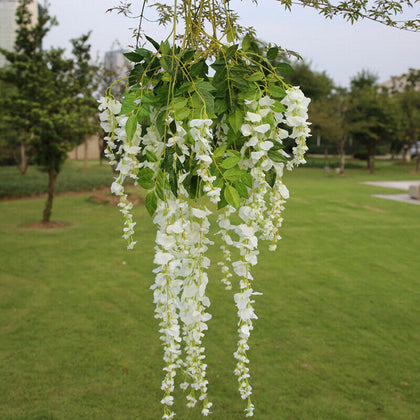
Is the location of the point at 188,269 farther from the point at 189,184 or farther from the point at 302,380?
the point at 302,380

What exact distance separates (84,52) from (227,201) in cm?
936

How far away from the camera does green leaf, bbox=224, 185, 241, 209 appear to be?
1109 millimetres

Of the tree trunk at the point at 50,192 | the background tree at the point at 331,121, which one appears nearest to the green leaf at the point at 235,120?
the tree trunk at the point at 50,192

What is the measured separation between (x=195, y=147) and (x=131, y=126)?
188 millimetres

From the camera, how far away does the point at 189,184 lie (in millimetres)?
1255

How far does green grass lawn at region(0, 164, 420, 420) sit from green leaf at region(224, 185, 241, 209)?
2602mm

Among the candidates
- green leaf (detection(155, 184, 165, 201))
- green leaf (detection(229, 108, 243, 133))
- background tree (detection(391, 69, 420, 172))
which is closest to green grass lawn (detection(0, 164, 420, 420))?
green leaf (detection(155, 184, 165, 201))

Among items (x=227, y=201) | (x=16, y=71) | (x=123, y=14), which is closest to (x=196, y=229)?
(x=227, y=201)

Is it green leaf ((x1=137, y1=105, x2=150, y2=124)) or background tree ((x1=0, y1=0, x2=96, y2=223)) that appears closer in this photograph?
green leaf ((x1=137, y1=105, x2=150, y2=124))

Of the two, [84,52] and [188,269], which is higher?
[84,52]

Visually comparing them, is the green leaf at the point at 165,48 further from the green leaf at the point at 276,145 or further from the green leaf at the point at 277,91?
the green leaf at the point at 276,145

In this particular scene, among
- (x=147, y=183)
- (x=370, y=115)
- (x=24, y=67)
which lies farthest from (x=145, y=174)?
(x=370, y=115)

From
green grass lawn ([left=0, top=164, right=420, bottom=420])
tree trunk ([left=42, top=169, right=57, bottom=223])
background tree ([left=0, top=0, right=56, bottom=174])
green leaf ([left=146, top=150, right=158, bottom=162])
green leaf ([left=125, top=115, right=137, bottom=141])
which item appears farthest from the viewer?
tree trunk ([left=42, top=169, right=57, bottom=223])

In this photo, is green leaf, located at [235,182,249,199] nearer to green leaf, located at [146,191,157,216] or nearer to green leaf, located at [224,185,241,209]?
green leaf, located at [224,185,241,209]
